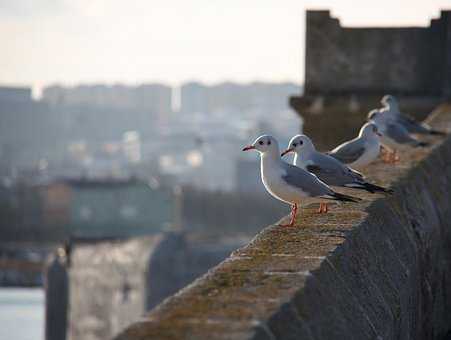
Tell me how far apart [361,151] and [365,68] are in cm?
638

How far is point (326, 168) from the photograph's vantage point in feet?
25.5

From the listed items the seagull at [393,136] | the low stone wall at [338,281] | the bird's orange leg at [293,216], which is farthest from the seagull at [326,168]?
the seagull at [393,136]

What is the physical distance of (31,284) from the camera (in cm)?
9131

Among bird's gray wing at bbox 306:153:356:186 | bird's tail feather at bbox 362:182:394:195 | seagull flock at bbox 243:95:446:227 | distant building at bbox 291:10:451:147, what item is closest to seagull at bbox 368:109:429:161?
seagull flock at bbox 243:95:446:227

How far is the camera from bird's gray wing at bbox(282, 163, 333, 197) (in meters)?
6.98

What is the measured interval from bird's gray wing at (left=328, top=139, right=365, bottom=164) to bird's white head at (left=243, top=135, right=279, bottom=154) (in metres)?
1.84

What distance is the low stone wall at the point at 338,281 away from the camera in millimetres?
4492

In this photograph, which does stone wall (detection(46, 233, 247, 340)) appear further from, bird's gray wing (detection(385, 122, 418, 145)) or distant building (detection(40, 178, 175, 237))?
bird's gray wing (detection(385, 122, 418, 145))

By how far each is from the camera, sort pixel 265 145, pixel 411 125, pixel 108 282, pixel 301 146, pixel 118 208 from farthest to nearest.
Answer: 1. pixel 118 208
2. pixel 108 282
3. pixel 411 125
4. pixel 301 146
5. pixel 265 145

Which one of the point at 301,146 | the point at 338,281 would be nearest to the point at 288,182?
the point at 301,146

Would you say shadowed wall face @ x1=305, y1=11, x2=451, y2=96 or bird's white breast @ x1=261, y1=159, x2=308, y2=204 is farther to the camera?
shadowed wall face @ x1=305, y1=11, x2=451, y2=96

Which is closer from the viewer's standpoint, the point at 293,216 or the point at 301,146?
the point at 293,216

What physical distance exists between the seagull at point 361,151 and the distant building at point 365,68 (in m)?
5.77

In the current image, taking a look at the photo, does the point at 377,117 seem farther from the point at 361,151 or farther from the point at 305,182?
the point at 305,182
